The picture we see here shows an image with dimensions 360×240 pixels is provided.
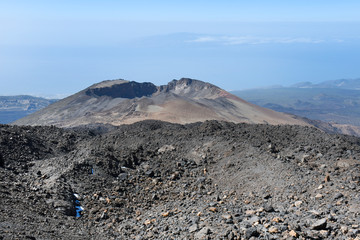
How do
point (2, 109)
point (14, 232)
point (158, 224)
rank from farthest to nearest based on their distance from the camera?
point (2, 109)
point (158, 224)
point (14, 232)

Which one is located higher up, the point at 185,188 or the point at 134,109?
the point at 134,109

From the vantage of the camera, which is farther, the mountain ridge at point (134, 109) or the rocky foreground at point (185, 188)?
the mountain ridge at point (134, 109)

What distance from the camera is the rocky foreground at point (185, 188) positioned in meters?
8.37

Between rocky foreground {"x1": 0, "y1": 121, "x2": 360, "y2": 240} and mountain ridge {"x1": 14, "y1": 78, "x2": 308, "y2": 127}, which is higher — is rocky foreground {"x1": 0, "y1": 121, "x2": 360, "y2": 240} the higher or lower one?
the lower one

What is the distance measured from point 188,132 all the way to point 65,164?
6031 millimetres

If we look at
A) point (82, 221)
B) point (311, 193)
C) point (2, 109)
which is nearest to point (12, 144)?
point (82, 221)

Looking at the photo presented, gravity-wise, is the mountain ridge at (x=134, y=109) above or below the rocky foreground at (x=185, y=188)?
above

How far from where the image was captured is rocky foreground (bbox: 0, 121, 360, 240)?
27.5 feet

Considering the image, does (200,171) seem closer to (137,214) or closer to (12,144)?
(137,214)

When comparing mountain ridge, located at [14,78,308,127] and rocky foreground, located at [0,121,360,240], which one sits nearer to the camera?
rocky foreground, located at [0,121,360,240]

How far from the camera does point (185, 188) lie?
482 inches

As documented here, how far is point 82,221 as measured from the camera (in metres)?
10.2

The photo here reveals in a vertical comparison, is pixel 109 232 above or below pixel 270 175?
below

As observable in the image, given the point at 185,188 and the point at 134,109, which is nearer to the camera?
the point at 185,188
